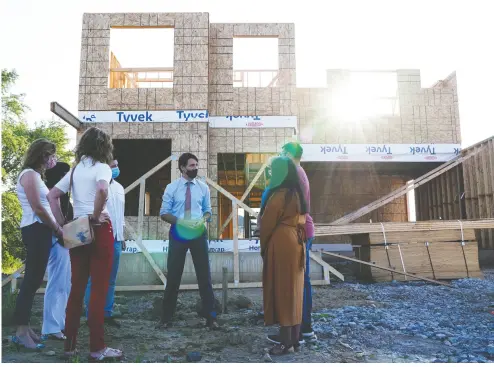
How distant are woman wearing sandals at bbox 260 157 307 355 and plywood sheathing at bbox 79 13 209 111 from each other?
8.55 metres

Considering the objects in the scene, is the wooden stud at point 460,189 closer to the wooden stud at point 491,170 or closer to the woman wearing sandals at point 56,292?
the wooden stud at point 491,170

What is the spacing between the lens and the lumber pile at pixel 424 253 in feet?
26.1

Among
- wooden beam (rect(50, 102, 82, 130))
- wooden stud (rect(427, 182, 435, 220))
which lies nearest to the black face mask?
wooden beam (rect(50, 102, 82, 130))

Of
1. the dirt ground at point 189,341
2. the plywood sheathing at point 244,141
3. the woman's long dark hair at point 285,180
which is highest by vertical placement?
the plywood sheathing at point 244,141

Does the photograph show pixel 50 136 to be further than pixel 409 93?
Yes

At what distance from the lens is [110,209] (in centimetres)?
416

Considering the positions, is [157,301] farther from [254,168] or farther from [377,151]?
[377,151]

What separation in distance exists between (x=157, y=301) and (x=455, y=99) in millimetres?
14374

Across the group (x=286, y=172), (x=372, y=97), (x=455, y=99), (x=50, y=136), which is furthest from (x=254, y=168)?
(x=50, y=136)

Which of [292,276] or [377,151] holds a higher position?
[377,151]

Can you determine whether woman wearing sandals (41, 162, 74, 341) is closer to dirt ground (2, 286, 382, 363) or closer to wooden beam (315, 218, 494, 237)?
dirt ground (2, 286, 382, 363)

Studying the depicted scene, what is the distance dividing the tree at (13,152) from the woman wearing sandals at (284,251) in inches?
149

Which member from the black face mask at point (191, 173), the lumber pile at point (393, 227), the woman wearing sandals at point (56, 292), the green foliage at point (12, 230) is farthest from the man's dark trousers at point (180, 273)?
the green foliage at point (12, 230)

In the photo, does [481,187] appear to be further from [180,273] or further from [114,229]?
[114,229]
